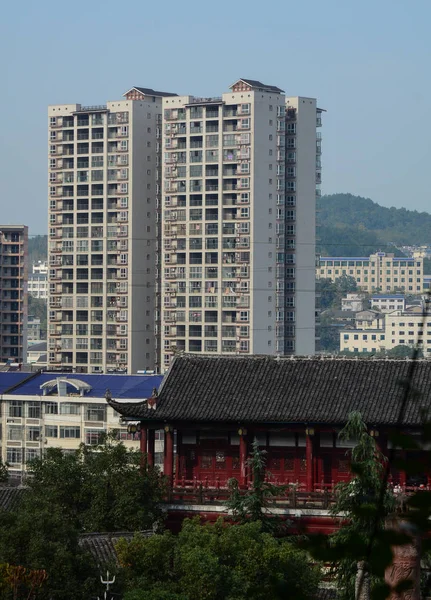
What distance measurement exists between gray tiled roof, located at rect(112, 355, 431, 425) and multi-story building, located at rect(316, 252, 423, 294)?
124 meters

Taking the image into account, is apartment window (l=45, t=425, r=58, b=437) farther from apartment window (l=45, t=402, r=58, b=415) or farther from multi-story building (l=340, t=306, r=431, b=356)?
multi-story building (l=340, t=306, r=431, b=356)

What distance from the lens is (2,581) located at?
55.8 ft

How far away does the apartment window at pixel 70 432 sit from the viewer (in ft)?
175

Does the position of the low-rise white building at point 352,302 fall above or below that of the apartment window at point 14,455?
above

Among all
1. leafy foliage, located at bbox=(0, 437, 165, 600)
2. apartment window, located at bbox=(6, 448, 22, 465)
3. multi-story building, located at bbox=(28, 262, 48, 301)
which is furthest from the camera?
multi-story building, located at bbox=(28, 262, 48, 301)

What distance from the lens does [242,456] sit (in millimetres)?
27719

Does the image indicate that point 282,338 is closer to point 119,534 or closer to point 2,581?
point 119,534

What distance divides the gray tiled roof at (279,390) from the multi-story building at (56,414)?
22.8 m

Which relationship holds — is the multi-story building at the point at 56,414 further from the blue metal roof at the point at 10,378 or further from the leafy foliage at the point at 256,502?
the leafy foliage at the point at 256,502

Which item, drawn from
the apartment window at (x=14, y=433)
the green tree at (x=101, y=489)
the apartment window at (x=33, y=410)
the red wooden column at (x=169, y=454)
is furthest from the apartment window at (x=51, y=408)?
the green tree at (x=101, y=489)

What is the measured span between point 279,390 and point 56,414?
2621 cm

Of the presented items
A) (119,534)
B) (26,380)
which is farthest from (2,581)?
(26,380)

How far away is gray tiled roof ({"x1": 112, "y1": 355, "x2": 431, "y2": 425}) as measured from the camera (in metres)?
27.4

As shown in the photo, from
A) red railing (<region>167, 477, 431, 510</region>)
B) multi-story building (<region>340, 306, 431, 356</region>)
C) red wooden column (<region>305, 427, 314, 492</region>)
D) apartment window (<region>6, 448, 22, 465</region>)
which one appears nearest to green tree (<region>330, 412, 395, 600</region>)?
red wooden column (<region>305, 427, 314, 492</region>)
